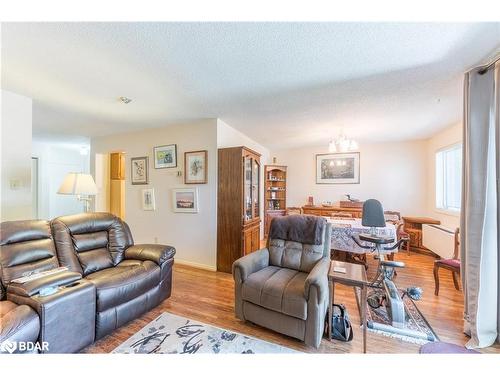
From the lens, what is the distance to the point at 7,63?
194 centimetres

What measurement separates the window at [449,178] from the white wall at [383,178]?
19.1 inches

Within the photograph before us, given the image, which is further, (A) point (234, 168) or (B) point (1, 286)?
(A) point (234, 168)

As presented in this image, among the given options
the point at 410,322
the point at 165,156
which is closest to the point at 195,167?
the point at 165,156

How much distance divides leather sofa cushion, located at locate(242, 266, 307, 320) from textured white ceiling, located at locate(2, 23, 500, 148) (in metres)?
1.99

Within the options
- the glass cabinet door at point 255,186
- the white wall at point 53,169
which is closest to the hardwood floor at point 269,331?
the glass cabinet door at point 255,186

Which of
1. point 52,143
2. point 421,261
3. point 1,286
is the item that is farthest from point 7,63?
point 421,261

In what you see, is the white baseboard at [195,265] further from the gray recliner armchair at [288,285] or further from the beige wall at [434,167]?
the beige wall at [434,167]

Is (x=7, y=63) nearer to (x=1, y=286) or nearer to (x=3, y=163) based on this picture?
(x=3, y=163)

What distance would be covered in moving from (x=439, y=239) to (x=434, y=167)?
1.65 m

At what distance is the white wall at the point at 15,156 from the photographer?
2559 millimetres

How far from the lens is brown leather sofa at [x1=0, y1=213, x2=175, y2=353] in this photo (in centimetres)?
145

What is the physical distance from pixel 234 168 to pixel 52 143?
5276 millimetres

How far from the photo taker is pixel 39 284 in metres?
1.57

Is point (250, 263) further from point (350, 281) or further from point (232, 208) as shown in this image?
point (232, 208)
